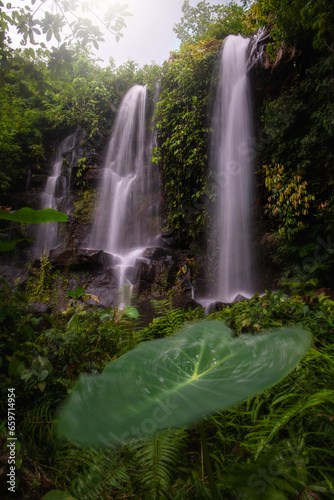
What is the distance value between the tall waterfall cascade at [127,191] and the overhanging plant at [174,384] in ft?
22.8

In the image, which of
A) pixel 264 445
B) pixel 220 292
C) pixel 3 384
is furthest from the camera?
pixel 220 292

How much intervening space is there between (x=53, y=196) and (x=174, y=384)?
11.6m

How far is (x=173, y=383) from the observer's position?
563mm

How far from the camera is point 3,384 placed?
143 cm

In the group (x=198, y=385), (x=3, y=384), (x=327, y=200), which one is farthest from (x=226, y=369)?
(x=327, y=200)

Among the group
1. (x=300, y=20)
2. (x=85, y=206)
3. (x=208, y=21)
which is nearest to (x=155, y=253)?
(x=85, y=206)

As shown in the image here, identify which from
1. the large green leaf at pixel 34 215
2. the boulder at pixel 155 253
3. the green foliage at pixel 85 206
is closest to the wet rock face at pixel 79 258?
the boulder at pixel 155 253

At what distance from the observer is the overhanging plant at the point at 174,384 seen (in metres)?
0.37

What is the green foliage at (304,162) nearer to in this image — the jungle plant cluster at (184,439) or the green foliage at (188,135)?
the green foliage at (188,135)

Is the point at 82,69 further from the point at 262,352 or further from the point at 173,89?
the point at 262,352

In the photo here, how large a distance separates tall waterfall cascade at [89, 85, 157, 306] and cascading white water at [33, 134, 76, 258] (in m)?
1.84

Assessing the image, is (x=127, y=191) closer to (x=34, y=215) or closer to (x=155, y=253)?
(x=155, y=253)

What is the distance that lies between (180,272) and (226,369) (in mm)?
6175

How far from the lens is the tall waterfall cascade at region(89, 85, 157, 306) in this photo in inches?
350
